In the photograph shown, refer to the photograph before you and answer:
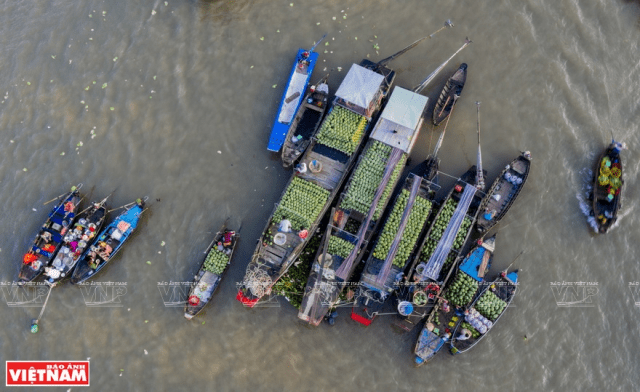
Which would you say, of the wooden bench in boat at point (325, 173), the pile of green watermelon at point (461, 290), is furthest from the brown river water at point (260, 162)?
the pile of green watermelon at point (461, 290)

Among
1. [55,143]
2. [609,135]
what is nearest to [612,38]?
[609,135]

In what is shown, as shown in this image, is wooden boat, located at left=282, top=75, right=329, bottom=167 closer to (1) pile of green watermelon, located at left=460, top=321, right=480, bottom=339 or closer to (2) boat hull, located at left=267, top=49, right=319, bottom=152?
(2) boat hull, located at left=267, top=49, right=319, bottom=152

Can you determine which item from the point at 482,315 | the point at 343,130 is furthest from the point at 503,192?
the point at 343,130

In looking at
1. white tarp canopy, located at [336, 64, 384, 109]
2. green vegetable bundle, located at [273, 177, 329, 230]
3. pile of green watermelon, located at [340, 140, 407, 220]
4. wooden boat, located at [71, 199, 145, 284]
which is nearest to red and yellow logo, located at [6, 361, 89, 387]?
wooden boat, located at [71, 199, 145, 284]

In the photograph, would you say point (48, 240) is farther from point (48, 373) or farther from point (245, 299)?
point (245, 299)

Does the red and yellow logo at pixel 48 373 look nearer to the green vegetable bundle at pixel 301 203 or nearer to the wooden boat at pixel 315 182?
the wooden boat at pixel 315 182
